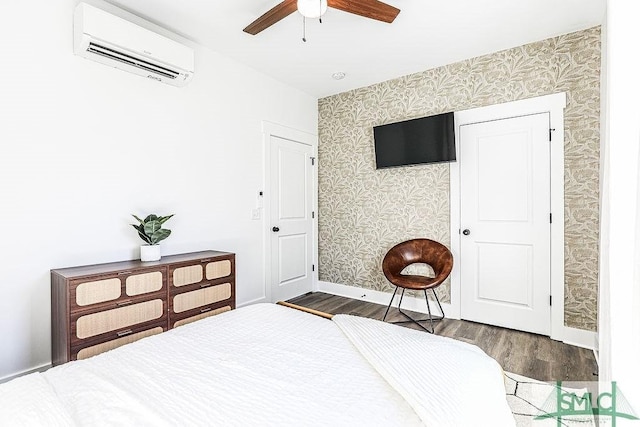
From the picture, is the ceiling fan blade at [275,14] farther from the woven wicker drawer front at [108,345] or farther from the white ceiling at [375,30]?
the woven wicker drawer front at [108,345]

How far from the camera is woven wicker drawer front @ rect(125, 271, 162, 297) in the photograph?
2.19 meters

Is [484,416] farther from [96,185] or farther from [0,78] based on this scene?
[0,78]

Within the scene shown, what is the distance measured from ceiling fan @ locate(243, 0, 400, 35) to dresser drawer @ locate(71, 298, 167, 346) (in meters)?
2.16

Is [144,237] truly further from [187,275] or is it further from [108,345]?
[108,345]

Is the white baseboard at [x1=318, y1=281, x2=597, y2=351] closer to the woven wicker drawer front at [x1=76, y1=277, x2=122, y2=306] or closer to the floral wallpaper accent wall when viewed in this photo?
the floral wallpaper accent wall

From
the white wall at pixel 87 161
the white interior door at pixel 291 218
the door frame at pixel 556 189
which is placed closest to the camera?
the white wall at pixel 87 161

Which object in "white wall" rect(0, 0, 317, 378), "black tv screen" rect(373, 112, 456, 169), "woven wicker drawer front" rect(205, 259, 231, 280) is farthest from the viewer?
"black tv screen" rect(373, 112, 456, 169)

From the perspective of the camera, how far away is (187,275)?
2.53 m

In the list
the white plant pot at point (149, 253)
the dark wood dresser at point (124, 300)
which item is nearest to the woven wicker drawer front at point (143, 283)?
the dark wood dresser at point (124, 300)

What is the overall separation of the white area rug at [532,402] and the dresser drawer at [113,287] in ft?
7.48

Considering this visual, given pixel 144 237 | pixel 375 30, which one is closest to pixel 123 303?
pixel 144 237

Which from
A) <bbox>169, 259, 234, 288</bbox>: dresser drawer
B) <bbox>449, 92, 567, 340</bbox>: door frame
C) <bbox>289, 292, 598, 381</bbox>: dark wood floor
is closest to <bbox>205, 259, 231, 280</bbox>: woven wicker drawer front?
<bbox>169, 259, 234, 288</bbox>: dresser drawer

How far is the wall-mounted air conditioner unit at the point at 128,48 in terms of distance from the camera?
220 cm

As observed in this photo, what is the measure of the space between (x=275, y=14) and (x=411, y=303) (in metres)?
3.11
